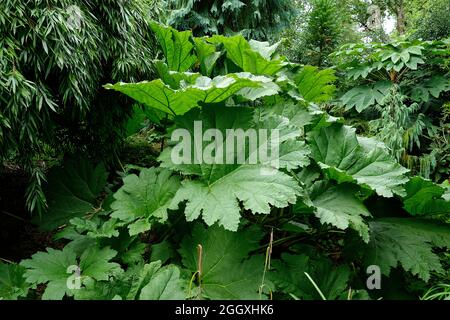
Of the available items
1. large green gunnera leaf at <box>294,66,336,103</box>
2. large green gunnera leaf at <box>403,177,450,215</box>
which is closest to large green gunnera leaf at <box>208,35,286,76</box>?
large green gunnera leaf at <box>294,66,336,103</box>

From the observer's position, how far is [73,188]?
201 centimetres

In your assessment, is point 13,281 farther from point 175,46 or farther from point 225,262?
point 175,46

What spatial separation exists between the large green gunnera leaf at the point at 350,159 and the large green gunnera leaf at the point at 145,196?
2.47 feet

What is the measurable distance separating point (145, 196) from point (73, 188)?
0.60 meters

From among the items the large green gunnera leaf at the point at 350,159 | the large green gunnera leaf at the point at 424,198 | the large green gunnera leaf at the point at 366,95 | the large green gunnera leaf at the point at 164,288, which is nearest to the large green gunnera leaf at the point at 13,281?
the large green gunnera leaf at the point at 164,288

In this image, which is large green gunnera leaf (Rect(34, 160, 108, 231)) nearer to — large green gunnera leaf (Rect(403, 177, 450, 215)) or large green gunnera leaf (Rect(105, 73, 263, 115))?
large green gunnera leaf (Rect(105, 73, 263, 115))

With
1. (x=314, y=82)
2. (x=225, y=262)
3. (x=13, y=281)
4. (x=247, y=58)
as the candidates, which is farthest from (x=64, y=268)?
(x=314, y=82)

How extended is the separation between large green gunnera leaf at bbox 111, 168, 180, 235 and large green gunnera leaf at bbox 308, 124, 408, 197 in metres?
0.75

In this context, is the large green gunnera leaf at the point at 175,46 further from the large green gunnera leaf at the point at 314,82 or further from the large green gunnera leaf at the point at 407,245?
the large green gunnera leaf at the point at 407,245

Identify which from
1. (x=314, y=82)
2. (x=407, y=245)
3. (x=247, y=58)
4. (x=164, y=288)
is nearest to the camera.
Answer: (x=164, y=288)

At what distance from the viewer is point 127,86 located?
5.32 feet

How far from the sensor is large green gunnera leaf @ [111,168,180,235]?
161 cm
